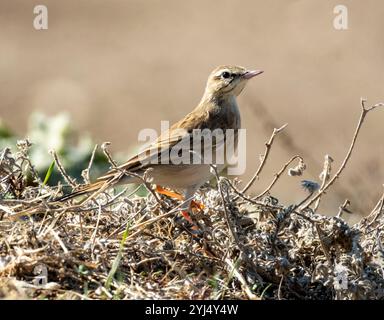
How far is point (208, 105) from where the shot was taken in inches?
331

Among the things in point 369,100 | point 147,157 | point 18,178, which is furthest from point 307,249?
point 369,100

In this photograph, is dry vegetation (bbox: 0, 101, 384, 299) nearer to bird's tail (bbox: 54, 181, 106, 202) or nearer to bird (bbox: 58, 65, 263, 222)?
bird's tail (bbox: 54, 181, 106, 202)

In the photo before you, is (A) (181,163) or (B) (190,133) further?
(B) (190,133)

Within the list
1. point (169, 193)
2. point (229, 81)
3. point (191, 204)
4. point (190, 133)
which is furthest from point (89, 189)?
point (229, 81)

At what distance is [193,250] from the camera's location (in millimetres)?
6320

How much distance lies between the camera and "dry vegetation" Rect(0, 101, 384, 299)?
5777 millimetres

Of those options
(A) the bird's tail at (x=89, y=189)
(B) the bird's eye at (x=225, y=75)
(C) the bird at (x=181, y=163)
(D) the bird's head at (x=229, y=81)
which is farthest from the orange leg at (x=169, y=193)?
(B) the bird's eye at (x=225, y=75)

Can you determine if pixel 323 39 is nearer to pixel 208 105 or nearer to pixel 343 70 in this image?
pixel 343 70

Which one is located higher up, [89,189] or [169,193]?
[89,189]

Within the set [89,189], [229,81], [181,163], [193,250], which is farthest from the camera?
[229,81]

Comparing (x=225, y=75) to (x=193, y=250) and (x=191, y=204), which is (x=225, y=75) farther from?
(x=193, y=250)

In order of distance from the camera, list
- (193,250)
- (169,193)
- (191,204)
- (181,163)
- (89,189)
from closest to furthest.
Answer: (193,250)
(191,204)
(89,189)
(181,163)
(169,193)

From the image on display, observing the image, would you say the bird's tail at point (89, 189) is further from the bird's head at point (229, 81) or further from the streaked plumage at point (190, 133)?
the bird's head at point (229, 81)

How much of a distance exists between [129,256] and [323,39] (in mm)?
10219
